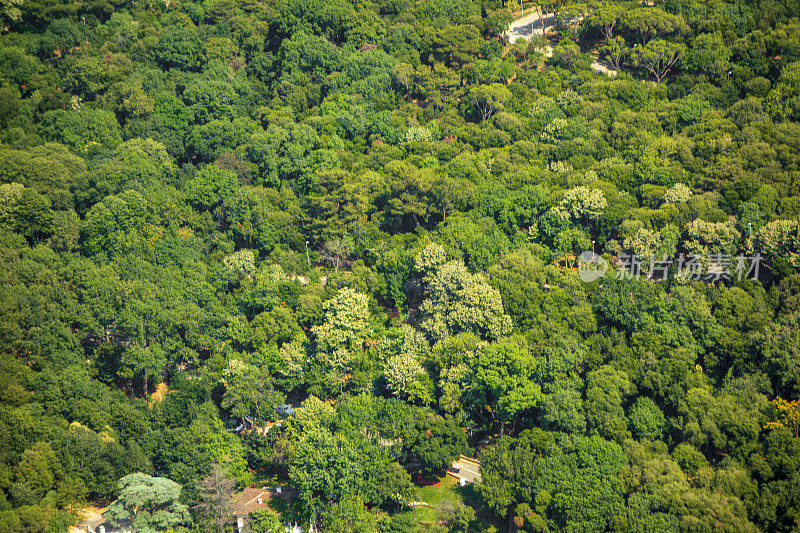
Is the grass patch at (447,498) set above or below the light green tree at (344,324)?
below

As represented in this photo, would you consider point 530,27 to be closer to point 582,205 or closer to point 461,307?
point 582,205

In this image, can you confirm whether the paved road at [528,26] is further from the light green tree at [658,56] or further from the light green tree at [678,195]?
the light green tree at [678,195]

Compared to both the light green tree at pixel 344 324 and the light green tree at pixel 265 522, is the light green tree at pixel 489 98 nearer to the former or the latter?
the light green tree at pixel 344 324

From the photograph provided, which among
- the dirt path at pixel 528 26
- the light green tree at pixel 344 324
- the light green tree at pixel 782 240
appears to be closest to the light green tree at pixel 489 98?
the dirt path at pixel 528 26

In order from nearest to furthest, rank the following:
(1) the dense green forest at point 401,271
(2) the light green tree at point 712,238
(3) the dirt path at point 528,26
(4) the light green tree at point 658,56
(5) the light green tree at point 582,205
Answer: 1. (1) the dense green forest at point 401,271
2. (2) the light green tree at point 712,238
3. (5) the light green tree at point 582,205
4. (4) the light green tree at point 658,56
5. (3) the dirt path at point 528,26

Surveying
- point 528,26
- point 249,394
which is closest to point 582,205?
point 249,394

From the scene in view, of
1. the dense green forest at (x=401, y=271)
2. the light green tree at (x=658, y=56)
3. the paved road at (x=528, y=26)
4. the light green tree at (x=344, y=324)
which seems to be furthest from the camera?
the paved road at (x=528, y=26)

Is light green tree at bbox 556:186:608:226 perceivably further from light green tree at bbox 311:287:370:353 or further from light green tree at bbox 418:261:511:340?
light green tree at bbox 311:287:370:353

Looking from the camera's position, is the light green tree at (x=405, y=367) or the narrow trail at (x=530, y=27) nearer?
the light green tree at (x=405, y=367)

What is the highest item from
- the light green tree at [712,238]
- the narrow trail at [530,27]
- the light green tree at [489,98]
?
the narrow trail at [530,27]

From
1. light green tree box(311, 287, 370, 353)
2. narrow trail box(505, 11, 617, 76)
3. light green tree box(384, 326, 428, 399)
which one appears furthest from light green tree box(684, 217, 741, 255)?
narrow trail box(505, 11, 617, 76)
